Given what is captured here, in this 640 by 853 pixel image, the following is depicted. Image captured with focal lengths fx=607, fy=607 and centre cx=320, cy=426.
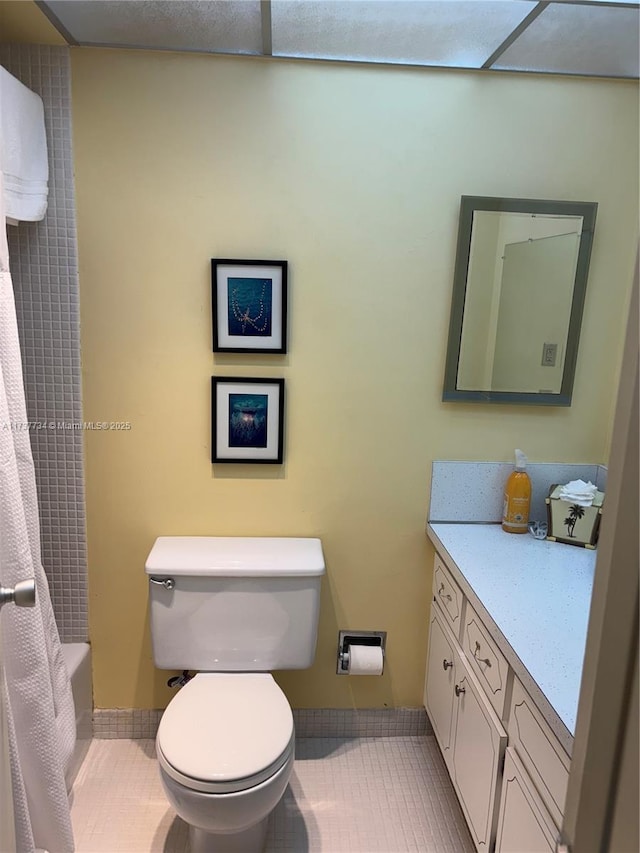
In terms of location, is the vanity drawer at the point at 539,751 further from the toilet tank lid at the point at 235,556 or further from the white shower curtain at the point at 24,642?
the white shower curtain at the point at 24,642

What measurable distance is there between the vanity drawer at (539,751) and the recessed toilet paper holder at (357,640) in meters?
0.83

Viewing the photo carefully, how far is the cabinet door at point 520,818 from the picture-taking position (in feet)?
3.94

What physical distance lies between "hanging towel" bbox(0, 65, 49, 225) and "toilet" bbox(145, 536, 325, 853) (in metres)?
1.09

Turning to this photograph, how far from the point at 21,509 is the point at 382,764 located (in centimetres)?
153

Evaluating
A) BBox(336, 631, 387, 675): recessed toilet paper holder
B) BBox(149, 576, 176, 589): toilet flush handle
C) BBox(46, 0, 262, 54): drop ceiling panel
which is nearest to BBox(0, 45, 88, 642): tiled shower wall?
BBox(46, 0, 262, 54): drop ceiling panel

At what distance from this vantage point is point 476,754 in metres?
1.60

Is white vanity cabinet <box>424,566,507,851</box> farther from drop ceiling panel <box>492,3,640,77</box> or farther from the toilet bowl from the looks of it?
drop ceiling panel <box>492,3,640,77</box>

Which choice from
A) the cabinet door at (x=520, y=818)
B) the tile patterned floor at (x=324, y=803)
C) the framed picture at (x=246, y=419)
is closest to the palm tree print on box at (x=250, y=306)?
the framed picture at (x=246, y=419)

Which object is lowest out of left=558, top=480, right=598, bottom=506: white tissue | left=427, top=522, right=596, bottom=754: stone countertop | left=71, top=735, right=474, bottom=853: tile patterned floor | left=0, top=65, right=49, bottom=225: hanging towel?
left=71, top=735, right=474, bottom=853: tile patterned floor

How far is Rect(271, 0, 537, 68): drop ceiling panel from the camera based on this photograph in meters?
1.50

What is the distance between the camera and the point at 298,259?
1923mm

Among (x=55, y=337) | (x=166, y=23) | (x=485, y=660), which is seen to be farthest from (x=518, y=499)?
(x=166, y=23)

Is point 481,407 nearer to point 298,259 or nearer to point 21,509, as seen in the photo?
point 298,259

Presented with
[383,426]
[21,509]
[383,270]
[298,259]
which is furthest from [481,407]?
[21,509]
